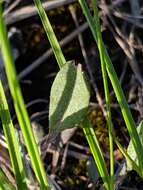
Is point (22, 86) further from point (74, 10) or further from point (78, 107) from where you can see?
point (78, 107)

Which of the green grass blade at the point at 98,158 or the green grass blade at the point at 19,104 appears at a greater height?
the green grass blade at the point at 19,104

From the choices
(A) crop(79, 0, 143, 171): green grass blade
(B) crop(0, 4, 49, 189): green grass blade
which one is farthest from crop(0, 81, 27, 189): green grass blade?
(A) crop(79, 0, 143, 171): green grass blade

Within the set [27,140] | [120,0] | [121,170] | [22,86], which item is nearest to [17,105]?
[27,140]

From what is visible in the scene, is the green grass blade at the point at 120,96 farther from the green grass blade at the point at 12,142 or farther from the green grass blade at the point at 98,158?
the green grass blade at the point at 12,142

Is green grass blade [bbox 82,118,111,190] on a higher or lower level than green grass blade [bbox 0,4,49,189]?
lower

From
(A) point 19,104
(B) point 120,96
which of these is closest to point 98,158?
(B) point 120,96

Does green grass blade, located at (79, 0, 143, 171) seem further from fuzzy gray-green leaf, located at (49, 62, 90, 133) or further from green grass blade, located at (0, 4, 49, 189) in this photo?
green grass blade, located at (0, 4, 49, 189)

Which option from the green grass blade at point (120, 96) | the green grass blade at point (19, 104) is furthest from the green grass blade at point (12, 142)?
the green grass blade at point (120, 96)

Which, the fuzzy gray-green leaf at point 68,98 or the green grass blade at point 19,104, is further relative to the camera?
the fuzzy gray-green leaf at point 68,98
